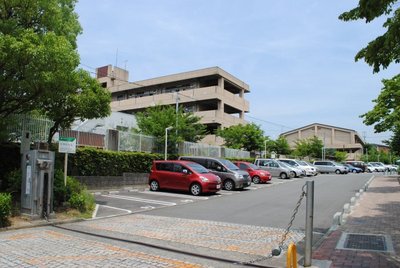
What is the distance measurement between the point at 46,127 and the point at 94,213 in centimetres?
642

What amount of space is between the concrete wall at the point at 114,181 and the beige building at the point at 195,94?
88.6 feet

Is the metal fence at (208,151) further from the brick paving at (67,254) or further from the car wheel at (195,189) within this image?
the brick paving at (67,254)

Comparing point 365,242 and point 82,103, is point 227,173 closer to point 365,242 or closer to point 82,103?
point 82,103

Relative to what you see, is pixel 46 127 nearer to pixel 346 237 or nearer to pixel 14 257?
pixel 14 257

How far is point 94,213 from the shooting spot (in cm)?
1346

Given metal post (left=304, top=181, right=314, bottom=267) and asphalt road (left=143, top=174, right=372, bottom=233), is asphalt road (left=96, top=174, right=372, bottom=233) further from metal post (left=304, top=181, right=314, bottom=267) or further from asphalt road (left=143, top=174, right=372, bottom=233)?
metal post (left=304, top=181, right=314, bottom=267)

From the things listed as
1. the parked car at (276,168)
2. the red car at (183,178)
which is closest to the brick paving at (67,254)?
the red car at (183,178)

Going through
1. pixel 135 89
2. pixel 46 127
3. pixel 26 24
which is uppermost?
pixel 135 89

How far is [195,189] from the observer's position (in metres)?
19.8

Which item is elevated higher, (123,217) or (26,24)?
(26,24)

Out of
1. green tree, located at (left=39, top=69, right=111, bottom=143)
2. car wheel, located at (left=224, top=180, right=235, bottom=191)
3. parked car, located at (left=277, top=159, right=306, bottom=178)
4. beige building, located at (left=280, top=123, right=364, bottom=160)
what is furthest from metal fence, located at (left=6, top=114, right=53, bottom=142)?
beige building, located at (left=280, top=123, right=364, bottom=160)

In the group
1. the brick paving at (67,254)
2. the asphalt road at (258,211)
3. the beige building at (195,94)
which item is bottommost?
the brick paving at (67,254)

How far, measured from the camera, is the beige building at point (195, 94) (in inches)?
2090

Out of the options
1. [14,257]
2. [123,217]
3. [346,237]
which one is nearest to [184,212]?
[123,217]
